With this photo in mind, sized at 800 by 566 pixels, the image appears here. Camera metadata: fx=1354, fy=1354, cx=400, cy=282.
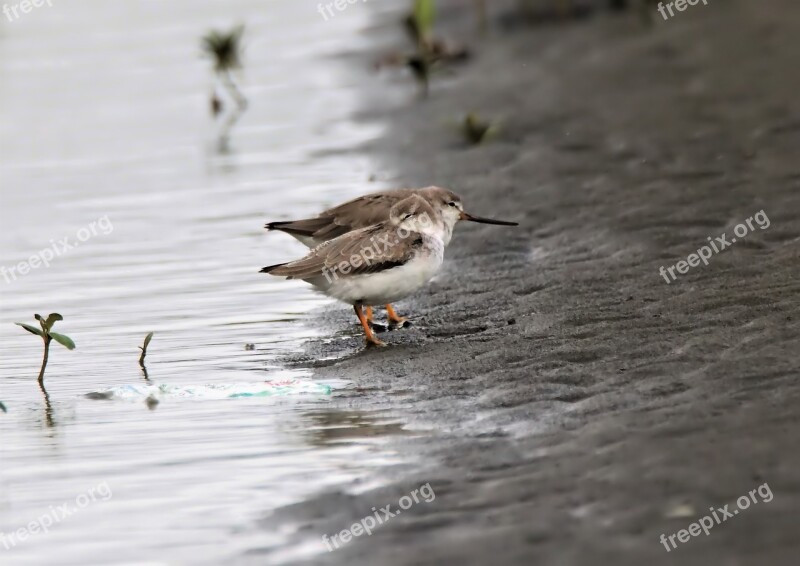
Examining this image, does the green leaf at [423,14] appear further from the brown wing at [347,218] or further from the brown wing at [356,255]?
Answer: the brown wing at [356,255]

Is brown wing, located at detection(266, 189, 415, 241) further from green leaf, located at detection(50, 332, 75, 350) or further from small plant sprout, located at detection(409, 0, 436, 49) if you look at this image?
small plant sprout, located at detection(409, 0, 436, 49)

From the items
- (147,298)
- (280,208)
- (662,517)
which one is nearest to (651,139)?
(280,208)

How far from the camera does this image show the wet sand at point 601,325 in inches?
229

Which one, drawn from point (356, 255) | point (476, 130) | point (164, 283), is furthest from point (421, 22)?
point (356, 255)

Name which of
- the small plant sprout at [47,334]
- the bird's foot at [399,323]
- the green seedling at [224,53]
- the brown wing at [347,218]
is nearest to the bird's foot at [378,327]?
the bird's foot at [399,323]

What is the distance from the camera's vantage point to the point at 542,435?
6.85 meters

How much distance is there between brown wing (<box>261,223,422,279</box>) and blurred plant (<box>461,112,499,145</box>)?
4.93m

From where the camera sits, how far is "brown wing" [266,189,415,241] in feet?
32.2

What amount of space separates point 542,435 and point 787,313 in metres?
2.12

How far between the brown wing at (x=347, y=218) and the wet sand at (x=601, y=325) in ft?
2.36

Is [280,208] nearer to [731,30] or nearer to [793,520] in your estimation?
[731,30]

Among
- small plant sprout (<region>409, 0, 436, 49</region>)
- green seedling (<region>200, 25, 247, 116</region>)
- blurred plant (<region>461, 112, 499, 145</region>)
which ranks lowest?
blurred plant (<region>461, 112, 499, 145</region>)

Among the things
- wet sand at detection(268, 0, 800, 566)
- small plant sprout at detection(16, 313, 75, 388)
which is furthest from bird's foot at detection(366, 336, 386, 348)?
small plant sprout at detection(16, 313, 75, 388)

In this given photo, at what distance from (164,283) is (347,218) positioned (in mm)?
2007
